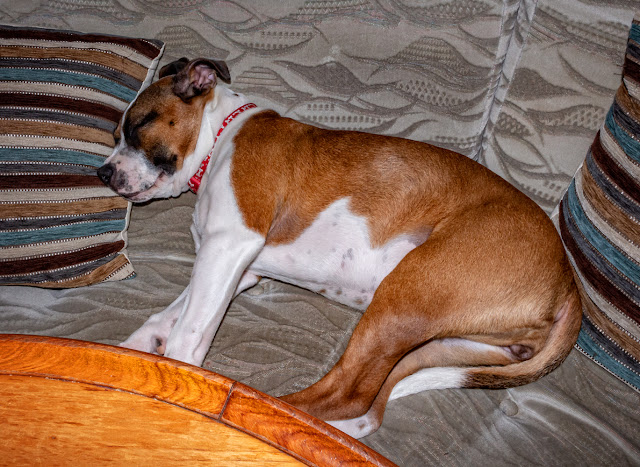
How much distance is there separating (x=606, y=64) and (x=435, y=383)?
150 centimetres

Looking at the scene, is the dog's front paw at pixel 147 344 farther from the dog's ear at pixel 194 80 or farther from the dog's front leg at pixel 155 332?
the dog's ear at pixel 194 80

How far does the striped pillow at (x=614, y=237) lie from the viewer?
198 centimetres

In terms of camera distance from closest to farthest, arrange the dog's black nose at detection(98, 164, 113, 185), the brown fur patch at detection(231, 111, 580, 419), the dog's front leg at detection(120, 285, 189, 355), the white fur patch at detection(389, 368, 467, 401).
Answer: the brown fur patch at detection(231, 111, 580, 419), the white fur patch at detection(389, 368, 467, 401), the dog's front leg at detection(120, 285, 189, 355), the dog's black nose at detection(98, 164, 113, 185)

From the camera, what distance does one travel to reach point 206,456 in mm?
1192

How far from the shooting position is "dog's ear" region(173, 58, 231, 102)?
94.3 inches

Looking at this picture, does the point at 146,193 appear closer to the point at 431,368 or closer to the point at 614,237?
the point at 431,368

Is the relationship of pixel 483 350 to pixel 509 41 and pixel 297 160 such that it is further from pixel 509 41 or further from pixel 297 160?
pixel 509 41

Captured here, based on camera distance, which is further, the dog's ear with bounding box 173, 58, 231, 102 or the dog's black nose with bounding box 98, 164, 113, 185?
the dog's ear with bounding box 173, 58, 231, 102

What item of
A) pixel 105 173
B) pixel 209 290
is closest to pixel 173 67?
pixel 105 173

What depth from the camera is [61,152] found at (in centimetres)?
221

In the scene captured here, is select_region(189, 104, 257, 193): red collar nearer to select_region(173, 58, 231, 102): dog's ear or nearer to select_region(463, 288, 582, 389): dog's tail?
select_region(173, 58, 231, 102): dog's ear

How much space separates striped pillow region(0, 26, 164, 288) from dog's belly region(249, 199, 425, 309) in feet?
2.42

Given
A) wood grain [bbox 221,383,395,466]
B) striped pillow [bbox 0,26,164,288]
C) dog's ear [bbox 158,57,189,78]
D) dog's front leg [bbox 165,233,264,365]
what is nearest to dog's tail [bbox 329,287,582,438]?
dog's front leg [bbox 165,233,264,365]

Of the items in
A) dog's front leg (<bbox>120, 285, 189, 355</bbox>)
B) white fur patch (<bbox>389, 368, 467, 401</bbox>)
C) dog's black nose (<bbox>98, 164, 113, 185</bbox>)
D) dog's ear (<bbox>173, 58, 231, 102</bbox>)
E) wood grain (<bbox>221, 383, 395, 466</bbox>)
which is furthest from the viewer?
dog's ear (<bbox>173, 58, 231, 102</bbox>)
